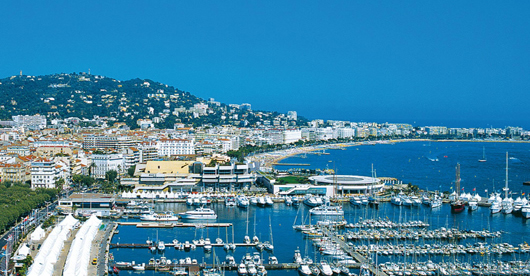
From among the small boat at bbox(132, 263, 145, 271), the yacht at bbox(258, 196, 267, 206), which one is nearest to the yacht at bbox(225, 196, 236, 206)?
the yacht at bbox(258, 196, 267, 206)

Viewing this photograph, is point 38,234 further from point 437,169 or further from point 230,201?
point 437,169

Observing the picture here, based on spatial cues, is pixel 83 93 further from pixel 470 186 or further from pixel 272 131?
pixel 470 186

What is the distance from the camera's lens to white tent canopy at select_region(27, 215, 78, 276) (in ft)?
51.3

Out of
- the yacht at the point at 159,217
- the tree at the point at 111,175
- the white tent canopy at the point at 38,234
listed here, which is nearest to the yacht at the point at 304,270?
the yacht at the point at 159,217

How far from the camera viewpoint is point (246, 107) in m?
129

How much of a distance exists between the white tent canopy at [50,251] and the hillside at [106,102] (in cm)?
5551

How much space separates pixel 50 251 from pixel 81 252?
36.1 inches

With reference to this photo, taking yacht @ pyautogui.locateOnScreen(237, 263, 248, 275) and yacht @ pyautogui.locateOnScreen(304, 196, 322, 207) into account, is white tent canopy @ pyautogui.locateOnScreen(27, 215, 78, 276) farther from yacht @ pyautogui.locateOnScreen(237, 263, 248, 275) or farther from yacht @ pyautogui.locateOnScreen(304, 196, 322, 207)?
yacht @ pyautogui.locateOnScreen(304, 196, 322, 207)

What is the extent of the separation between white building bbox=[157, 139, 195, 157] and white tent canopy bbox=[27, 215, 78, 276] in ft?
92.8

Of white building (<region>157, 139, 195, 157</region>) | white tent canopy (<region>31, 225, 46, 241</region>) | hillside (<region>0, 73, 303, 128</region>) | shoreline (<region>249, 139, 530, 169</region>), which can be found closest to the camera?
white tent canopy (<region>31, 225, 46, 241</region>)

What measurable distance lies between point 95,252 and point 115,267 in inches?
65.6

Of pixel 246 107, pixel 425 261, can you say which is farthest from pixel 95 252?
pixel 246 107

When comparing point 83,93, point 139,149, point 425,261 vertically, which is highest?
point 83,93

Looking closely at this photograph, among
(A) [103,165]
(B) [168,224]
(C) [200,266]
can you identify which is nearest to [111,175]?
(A) [103,165]
